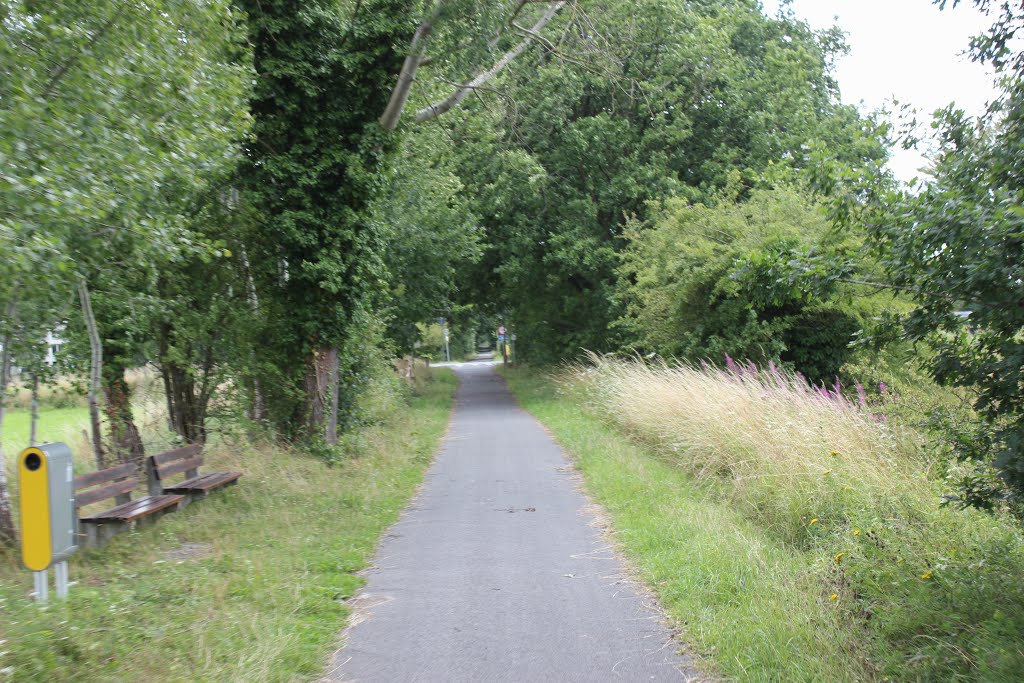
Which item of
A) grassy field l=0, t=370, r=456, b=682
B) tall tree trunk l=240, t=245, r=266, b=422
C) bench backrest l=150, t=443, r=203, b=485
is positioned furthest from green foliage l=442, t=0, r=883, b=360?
grassy field l=0, t=370, r=456, b=682

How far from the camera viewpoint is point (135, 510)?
7.26 metres

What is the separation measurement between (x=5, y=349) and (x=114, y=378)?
3659mm

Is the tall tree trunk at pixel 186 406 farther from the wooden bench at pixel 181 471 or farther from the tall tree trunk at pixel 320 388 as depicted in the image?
the wooden bench at pixel 181 471

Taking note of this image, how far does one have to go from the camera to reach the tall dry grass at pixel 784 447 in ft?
22.9

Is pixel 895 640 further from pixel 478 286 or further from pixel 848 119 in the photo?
pixel 478 286

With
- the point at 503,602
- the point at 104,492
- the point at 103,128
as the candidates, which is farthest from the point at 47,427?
the point at 503,602

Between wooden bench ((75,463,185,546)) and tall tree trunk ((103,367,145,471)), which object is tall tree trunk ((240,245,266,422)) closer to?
tall tree trunk ((103,367,145,471))

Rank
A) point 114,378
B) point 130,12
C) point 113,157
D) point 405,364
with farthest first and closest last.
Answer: point 405,364, point 114,378, point 130,12, point 113,157

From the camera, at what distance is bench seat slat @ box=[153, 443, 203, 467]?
845 cm

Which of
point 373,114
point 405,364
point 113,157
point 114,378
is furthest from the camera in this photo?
point 405,364

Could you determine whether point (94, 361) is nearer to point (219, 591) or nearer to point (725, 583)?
point (219, 591)

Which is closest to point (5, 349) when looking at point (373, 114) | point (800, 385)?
point (373, 114)

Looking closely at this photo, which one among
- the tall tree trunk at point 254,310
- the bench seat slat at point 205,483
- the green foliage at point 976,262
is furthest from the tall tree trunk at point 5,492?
the green foliage at point 976,262

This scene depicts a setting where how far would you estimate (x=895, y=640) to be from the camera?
4.52 metres
